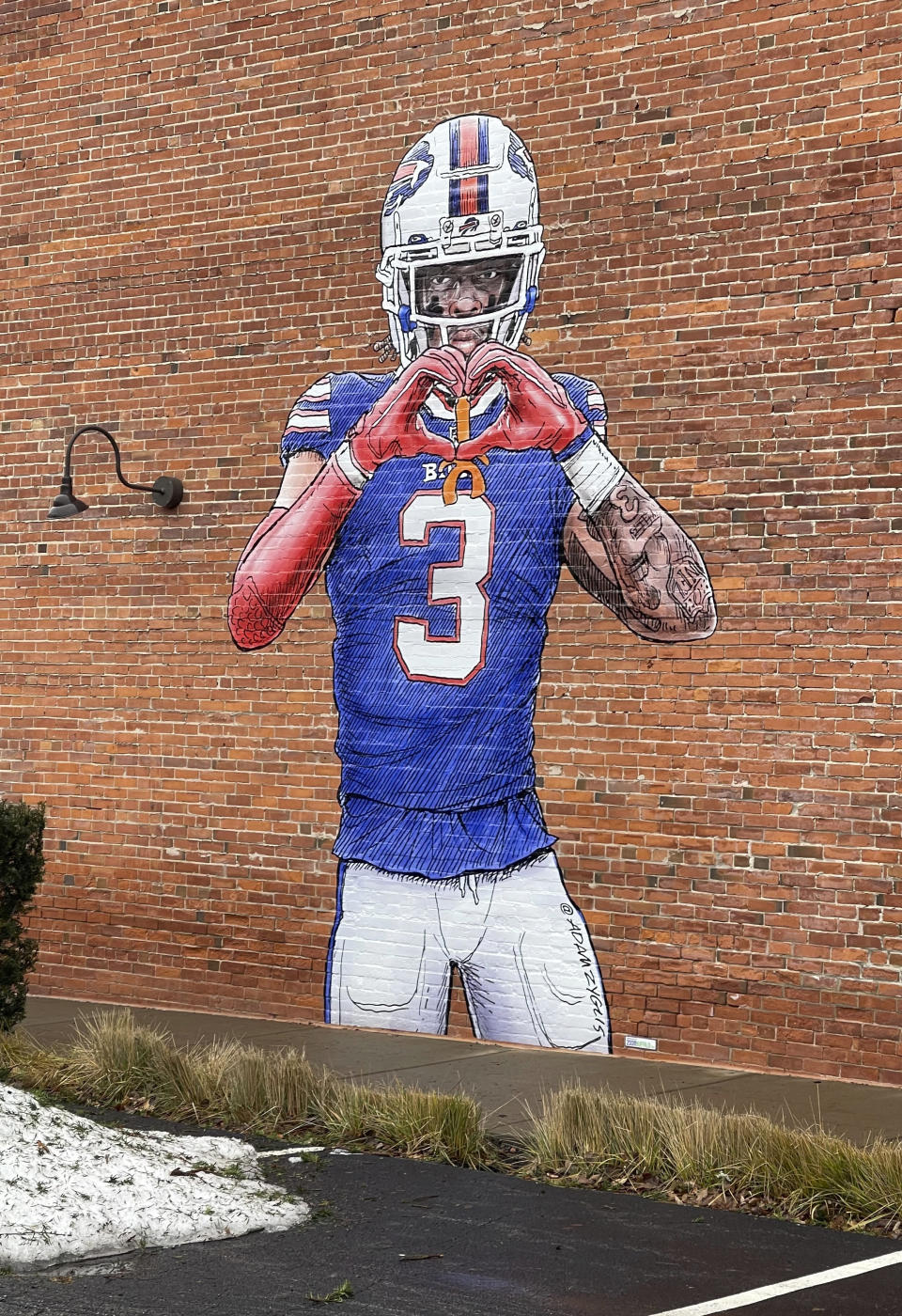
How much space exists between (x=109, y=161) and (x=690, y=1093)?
799 cm

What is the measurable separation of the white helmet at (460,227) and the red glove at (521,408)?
157 mm

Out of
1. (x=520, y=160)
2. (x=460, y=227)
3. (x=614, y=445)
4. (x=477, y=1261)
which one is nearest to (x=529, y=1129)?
(x=477, y=1261)

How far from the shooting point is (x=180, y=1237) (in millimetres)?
6367

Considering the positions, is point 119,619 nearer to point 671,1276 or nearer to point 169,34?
point 169,34

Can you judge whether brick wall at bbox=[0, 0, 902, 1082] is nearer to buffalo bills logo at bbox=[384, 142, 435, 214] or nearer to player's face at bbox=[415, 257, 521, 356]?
buffalo bills logo at bbox=[384, 142, 435, 214]

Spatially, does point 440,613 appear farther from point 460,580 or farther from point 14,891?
point 14,891

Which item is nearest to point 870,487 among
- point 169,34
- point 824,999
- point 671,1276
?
point 824,999

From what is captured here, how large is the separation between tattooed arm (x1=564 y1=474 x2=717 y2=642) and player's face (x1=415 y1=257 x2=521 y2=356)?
4.68 feet

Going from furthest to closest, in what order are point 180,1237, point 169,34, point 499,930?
point 169,34 → point 499,930 → point 180,1237

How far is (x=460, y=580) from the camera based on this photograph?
34.9 ft

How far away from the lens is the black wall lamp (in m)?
11.7

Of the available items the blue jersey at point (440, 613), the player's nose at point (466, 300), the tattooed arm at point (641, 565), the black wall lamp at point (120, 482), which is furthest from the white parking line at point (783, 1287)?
the black wall lamp at point (120, 482)

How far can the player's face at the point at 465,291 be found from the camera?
10.6 metres

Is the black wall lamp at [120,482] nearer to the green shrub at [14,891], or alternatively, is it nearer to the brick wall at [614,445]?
the brick wall at [614,445]
